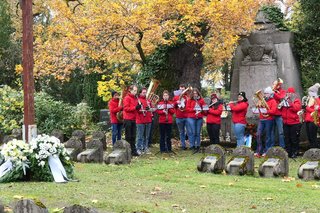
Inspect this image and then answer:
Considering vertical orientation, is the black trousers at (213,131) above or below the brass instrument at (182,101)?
below

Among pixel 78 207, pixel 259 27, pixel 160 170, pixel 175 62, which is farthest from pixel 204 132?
pixel 78 207

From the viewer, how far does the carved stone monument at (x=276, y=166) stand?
12.3 metres

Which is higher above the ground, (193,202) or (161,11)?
(161,11)

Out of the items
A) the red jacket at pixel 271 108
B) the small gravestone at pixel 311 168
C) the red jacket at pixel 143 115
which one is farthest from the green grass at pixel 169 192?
the red jacket at pixel 143 115

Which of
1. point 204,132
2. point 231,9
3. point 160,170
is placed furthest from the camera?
point 204,132

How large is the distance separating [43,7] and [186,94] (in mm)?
18644

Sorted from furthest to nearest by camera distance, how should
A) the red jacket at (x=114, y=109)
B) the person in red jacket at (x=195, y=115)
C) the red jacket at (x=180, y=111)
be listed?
the red jacket at (x=180, y=111) → the red jacket at (x=114, y=109) → the person in red jacket at (x=195, y=115)

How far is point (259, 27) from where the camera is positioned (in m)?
19.4

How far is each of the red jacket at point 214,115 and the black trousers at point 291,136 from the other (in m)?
1.99

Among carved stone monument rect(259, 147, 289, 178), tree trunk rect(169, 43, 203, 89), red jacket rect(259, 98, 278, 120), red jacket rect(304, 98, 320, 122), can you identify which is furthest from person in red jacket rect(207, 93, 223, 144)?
tree trunk rect(169, 43, 203, 89)

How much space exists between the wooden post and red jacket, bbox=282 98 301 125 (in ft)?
23.6

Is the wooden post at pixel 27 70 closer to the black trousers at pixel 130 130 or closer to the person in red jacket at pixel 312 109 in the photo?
the black trousers at pixel 130 130

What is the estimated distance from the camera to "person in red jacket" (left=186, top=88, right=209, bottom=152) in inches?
689

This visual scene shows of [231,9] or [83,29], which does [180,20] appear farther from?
[83,29]
